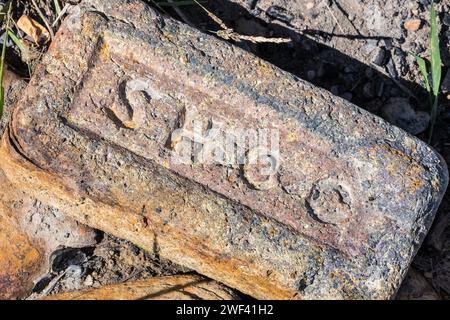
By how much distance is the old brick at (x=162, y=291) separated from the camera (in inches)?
94.8

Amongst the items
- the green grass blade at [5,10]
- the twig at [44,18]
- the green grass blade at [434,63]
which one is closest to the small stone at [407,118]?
the green grass blade at [434,63]

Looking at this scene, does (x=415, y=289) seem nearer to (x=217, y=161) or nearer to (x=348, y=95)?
(x=348, y=95)

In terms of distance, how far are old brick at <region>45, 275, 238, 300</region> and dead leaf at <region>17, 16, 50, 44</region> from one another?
1.17 metres

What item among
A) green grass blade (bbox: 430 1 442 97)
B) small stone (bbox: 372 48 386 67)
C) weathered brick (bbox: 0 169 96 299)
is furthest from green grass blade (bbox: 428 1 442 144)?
weathered brick (bbox: 0 169 96 299)

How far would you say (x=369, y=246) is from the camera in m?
2.24

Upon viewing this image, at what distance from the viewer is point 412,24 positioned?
2.95 metres

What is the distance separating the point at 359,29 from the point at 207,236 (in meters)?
1.36

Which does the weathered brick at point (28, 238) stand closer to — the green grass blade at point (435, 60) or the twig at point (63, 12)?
the twig at point (63, 12)

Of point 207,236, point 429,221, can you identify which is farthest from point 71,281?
point 429,221

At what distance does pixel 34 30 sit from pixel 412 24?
173 cm

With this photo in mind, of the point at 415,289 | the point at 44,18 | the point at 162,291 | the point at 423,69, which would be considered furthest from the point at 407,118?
the point at 44,18

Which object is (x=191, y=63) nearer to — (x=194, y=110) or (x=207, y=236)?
(x=194, y=110)

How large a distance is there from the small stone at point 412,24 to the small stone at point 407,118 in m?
0.35

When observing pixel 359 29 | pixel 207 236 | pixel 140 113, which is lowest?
pixel 207 236
